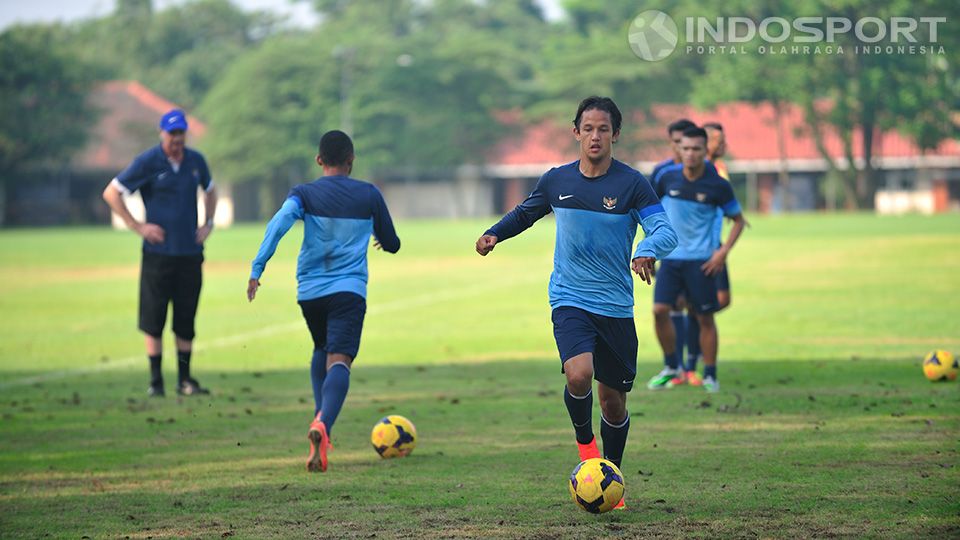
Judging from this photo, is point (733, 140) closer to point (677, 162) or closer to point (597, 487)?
point (677, 162)

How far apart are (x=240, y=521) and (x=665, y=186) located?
21.6 feet

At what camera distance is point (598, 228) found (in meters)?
7.94

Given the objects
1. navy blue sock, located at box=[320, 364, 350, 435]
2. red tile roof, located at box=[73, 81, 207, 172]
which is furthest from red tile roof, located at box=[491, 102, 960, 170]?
navy blue sock, located at box=[320, 364, 350, 435]

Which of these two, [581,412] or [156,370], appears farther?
[156,370]

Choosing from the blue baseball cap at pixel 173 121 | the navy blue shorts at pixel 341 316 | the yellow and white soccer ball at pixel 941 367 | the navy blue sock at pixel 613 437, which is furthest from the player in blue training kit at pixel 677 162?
the navy blue sock at pixel 613 437

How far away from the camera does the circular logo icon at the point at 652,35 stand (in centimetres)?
8519

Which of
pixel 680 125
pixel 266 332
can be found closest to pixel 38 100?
pixel 266 332

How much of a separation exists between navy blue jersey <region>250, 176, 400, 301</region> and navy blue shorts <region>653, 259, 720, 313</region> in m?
4.00

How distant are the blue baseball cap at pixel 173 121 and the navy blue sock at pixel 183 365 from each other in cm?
213

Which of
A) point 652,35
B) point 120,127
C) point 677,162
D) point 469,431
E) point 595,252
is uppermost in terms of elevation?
point 652,35

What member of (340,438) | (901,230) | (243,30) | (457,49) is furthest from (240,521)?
(243,30)

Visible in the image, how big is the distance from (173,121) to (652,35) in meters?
78.0

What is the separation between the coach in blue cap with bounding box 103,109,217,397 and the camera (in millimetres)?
13087

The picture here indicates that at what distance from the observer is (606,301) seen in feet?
26.2
